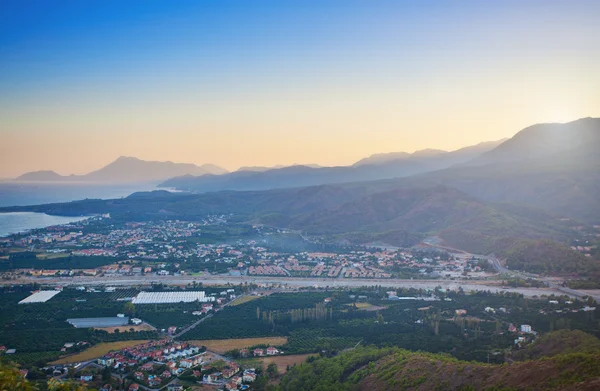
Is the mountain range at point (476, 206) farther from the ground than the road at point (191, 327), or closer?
farther from the ground

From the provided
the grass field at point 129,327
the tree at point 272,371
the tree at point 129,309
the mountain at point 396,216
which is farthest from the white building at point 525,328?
the tree at point 129,309

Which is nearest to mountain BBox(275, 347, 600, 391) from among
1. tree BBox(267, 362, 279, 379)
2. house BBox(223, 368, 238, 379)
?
tree BBox(267, 362, 279, 379)

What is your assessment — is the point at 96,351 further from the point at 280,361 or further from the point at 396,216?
the point at 396,216

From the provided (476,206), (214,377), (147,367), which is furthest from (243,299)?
(476,206)

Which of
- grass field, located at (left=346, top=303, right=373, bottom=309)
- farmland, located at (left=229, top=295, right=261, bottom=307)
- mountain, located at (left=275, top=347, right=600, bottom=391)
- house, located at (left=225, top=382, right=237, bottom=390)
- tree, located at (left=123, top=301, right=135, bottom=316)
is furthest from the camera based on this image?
farmland, located at (left=229, top=295, right=261, bottom=307)

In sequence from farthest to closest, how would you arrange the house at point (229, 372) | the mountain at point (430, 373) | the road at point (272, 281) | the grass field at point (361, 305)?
the road at point (272, 281) < the grass field at point (361, 305) < the house at point (229, 372) < the mountain at point (430, 373)

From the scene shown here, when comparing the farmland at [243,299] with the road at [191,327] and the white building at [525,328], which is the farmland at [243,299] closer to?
the road at [191,327]

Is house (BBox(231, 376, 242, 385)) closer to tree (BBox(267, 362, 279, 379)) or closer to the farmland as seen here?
tree (BBox(267, 362, 279, 379))
